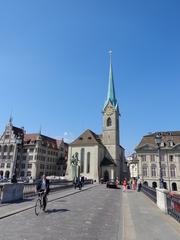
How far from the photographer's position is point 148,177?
2418 inches

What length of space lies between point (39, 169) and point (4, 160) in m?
12.9

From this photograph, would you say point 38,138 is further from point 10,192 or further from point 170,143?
point 10,192

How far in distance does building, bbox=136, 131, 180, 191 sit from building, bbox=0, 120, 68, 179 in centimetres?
3463

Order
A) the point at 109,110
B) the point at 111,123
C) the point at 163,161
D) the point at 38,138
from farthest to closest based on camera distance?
the point at 109,110
the point at 111,123
the point at 38,138
the point at 163,161

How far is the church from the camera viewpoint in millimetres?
67625

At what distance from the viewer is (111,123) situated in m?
79.1

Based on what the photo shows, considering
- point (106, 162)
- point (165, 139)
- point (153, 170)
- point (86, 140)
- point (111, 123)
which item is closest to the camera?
point (153, 170)

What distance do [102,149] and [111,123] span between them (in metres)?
10.9

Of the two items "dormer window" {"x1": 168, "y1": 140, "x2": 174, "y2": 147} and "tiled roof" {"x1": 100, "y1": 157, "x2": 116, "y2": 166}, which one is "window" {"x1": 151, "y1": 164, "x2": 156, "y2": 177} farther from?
"tiled roof" {"x1": 100, "y1": 157, "x2": 116, "y2": 166}

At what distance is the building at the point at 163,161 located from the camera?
196 feet

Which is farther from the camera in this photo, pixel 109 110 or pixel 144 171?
pixel 109 110

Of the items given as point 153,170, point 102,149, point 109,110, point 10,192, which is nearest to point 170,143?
point 153,170

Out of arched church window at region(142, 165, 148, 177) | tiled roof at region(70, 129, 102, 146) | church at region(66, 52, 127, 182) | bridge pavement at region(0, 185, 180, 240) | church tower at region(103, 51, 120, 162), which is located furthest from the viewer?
church tower at region(103, 51, 120, 162)

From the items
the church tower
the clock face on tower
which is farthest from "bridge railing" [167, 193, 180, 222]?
the clock face on tower
